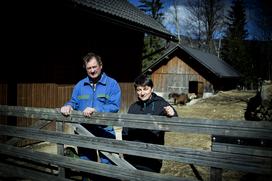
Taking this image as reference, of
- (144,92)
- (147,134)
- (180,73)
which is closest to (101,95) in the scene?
(144,92)

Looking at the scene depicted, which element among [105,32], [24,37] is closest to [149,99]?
[24,37]

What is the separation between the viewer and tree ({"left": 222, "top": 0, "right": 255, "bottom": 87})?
41.5 m

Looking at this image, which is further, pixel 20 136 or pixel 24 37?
pixel 24 37

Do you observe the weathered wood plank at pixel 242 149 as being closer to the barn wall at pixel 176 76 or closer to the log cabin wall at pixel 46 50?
the log cabin wall at pixel 46 50

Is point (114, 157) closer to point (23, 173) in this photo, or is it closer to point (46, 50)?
point (23, 173)

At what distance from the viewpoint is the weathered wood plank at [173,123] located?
2525 millimetres

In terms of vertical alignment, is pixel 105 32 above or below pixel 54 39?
above

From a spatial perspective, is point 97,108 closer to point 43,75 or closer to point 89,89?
point 89,89

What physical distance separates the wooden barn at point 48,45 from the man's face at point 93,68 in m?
3.11

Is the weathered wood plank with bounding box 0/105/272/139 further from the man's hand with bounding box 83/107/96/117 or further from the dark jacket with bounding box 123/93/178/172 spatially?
the dark jacket with bounding box 123/93/178/172

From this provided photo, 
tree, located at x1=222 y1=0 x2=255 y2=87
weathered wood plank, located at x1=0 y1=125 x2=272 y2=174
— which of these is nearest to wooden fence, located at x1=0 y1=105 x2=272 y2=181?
weathered wood plank, located at x1=0 y1=125 x2=272 y2=174

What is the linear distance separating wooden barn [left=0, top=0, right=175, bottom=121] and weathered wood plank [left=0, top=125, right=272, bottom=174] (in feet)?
9.58

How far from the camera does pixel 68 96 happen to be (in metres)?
7.99

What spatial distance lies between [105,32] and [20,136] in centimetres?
605
